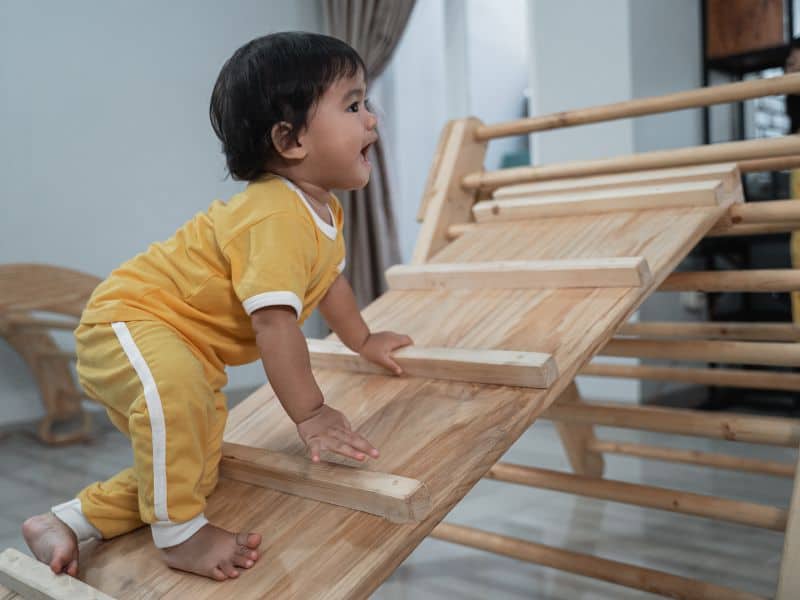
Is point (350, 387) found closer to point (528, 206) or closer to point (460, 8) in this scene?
point (528, 206)

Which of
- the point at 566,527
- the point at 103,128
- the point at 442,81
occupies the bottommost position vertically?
the point at 566,527

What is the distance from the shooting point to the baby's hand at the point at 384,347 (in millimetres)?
1208

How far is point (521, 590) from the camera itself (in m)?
1.49

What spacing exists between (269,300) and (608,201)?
0.90 meters

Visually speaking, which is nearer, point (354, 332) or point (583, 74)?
point (354, 332)

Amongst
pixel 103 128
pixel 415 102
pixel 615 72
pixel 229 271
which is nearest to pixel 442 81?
pixel 415 102

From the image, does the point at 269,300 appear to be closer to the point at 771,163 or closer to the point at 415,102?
the point at 771,163

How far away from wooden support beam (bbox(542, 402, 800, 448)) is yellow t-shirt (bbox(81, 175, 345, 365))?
0.77 m

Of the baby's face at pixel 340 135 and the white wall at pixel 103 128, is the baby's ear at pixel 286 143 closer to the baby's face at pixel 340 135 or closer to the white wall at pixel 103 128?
the baby's face at pixel 340 135

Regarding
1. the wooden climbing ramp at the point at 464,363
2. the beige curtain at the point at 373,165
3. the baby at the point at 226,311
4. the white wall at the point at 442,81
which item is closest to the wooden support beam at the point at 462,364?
the wooden climbing ramp at the point at 464,363

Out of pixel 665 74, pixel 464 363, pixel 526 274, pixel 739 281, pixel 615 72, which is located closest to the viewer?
pixel 464 363

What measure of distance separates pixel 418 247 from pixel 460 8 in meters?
2.67

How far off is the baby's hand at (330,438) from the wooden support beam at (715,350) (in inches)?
23.9

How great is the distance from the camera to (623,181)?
1629 millimetres
